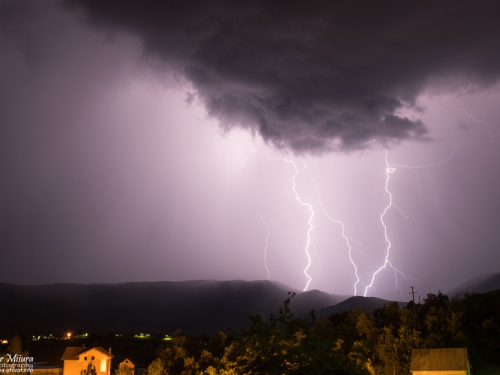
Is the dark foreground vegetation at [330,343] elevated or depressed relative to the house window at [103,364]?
elevated

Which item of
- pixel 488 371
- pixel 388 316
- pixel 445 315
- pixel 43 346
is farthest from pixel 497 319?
pixel 43 346

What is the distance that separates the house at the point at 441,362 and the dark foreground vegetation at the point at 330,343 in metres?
3.16

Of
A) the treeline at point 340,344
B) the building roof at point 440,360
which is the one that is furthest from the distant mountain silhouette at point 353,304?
the building roof at point 440,360

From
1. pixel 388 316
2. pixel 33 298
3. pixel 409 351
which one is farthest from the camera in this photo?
pixel 33 298

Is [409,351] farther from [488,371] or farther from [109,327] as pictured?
[109,327]

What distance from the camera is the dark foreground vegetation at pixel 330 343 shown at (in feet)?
34.9

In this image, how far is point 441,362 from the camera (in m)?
34.5

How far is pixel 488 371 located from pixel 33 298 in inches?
6505

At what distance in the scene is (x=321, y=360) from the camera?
408 inches

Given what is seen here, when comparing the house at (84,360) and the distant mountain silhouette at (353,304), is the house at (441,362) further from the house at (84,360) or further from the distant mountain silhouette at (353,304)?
the distant mountain silhouette at (353,304)

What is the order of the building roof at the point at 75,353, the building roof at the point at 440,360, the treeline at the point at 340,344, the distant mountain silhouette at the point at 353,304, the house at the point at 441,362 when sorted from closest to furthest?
the treeline at the point at 340,344, the house at the point at 441,362, the building roof at the point at 440,360, the building roof at the point at 75,353, the distant mountain silhouette at the point at 353,304

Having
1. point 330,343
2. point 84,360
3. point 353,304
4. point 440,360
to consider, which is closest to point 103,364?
point 84,360

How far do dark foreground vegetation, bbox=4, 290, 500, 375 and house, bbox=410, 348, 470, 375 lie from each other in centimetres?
316

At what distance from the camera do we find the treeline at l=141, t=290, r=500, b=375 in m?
10.6
